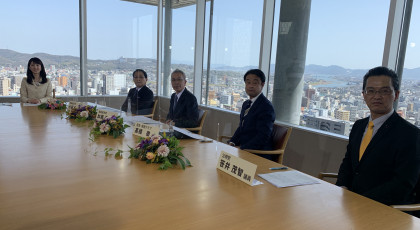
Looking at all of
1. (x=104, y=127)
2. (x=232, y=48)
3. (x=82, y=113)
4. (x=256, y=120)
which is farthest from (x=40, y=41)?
(x=256, y=120)

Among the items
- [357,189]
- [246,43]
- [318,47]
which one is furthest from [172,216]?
[246,43]

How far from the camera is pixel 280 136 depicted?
2668mm

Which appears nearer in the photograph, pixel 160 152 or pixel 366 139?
pixel 160 152

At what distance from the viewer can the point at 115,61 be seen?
6141 mm

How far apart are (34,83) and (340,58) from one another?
4.26 metres

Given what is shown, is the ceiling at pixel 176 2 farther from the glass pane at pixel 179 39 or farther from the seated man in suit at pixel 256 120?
the seated man in suit at pixel 256 120

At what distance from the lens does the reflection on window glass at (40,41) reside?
207 inches

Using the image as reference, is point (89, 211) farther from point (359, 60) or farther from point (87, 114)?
point (359, 60)

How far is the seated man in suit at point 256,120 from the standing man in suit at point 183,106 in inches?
29.5

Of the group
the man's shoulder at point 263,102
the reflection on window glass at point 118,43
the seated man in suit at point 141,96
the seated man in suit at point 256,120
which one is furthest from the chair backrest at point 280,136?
the reflection on window glass at point 118,43

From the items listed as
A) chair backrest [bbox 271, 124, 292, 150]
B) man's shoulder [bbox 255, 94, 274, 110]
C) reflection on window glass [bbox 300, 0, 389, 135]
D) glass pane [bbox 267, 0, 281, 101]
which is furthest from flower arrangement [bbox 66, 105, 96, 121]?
reflection on window glass [bbox 300, 0, 389, 135]

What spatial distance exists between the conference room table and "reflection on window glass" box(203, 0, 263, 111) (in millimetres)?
2736

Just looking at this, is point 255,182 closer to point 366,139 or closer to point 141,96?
point 366,139

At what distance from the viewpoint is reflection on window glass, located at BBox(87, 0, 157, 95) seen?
19.1 feet
